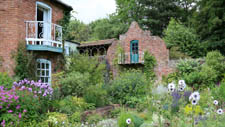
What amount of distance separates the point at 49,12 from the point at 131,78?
5510 millimetres

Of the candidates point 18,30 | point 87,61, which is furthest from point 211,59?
point 18,30

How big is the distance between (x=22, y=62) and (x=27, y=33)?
4.78 feet

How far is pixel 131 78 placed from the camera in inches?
424

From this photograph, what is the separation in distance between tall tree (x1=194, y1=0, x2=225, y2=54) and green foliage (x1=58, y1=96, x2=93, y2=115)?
574 inches

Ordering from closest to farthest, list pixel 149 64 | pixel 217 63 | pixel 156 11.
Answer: pixel 217 63 < pixel 149 64 < pixel 156 11

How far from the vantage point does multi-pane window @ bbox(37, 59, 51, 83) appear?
984 cm

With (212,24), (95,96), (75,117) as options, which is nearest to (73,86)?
(95,96)

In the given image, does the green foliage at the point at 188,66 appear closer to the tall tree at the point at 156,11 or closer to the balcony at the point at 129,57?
the balcony at the point at 129,57

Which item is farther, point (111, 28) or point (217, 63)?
point (111, 28)

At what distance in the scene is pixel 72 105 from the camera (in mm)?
7648

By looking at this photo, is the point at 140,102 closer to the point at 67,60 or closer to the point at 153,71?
the point at 67,60

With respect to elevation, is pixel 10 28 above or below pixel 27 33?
above

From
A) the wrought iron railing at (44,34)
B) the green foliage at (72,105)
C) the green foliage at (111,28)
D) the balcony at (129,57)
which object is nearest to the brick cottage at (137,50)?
the balcony at (129,57)

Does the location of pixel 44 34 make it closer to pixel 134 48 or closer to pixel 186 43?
pixel 134 48
